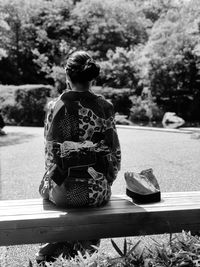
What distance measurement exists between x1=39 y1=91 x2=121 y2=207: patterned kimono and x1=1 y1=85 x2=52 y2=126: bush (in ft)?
50.8

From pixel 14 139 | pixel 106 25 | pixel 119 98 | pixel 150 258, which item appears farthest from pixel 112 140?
pixel 106 25

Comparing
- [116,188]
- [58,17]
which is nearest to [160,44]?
[58,17]

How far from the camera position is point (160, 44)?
19281 millimetres

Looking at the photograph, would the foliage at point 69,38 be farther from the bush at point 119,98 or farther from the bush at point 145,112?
the bush at point 145,112

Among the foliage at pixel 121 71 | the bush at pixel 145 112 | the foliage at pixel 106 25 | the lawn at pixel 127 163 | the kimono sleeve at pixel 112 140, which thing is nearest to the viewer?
the kimono sleeve at pixel 112 140

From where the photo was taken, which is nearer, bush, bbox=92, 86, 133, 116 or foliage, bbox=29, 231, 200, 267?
foliage, bbox=29, 231, 200, 267

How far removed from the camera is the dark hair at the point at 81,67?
9.16 ft

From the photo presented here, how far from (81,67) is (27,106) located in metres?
16.0

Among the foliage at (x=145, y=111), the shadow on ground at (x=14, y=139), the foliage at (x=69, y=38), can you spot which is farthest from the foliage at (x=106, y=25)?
the shadow on ground at (x=14, y=139)

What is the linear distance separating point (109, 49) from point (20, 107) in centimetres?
911

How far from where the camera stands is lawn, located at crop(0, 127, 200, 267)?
562cm

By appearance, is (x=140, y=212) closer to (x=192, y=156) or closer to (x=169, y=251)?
(x=169, y=251)

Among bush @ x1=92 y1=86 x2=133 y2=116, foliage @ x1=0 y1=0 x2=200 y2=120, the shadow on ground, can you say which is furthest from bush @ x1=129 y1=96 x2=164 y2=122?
the shadow on ground

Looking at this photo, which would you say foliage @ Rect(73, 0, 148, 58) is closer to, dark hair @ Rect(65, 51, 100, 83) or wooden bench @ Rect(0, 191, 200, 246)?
dark hair @ Rect(65, 51, 100, 83)
